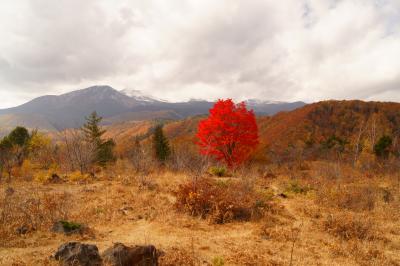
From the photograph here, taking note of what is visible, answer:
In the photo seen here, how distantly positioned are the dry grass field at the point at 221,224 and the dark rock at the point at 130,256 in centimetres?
30

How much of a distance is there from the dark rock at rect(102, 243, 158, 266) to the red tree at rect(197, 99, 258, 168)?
17232 millimetres

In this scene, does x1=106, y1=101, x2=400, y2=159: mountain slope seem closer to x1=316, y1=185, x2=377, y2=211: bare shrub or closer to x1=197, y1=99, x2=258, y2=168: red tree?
x1=197, y1=99, x2=258, y2=168: red tree

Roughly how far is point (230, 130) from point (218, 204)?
13.9 m

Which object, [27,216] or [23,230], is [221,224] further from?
[27,216]

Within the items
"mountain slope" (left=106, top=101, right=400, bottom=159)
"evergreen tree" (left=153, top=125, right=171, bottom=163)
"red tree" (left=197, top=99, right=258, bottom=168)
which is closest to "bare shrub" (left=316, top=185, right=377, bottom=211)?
"red tree" (left=197, top=99, right=258, bottom=168)

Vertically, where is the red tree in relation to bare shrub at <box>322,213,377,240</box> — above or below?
above

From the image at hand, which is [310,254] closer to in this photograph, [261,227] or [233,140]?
[261,227]

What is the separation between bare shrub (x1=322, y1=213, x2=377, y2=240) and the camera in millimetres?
8047

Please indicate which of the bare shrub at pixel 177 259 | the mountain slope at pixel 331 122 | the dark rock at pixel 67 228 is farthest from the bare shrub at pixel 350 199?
the mountain slope at pixel 331 122

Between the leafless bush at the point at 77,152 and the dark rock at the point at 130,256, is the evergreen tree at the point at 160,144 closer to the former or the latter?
the leafless bush at the point at 77,152

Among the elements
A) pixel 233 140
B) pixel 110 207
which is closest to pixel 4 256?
pixel 110 207

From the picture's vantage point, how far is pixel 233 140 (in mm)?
23062

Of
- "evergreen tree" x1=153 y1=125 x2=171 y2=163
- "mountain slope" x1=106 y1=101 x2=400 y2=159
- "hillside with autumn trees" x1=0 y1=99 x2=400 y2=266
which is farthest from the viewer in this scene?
"mountain slope" x1=106 y1=101 x2=400 y2=159

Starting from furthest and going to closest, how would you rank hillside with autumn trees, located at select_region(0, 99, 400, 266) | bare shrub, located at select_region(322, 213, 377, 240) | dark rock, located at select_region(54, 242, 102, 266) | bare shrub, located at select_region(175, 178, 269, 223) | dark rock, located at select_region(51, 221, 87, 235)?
bare shrub, located at select_region(175, 178, 269, 223), bare shrub, located at select_region(322, 213, 377, 240), dark rock, located at select_region(51, 221, 87, 235), hillside with autumn trees, located at select_region(0, 99, 400, 266), dark rock, located at select_region(54, 242, 102, 266)
